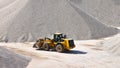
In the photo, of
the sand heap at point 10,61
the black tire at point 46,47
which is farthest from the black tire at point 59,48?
the sand heap at point 10,61

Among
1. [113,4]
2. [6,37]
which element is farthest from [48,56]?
[113,4]

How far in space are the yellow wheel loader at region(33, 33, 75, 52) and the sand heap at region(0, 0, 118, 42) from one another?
21.6ft

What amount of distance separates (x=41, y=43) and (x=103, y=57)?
6582 mm

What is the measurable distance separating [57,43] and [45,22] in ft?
34.0

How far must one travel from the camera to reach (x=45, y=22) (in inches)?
1283

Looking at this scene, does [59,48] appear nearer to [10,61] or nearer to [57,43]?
[57,43]

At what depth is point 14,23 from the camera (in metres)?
32.2

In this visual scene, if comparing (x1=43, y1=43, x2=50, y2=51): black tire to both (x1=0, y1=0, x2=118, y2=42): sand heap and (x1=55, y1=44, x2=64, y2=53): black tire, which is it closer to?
(x1=55, y1=44, x2=64, y2=53): black tire

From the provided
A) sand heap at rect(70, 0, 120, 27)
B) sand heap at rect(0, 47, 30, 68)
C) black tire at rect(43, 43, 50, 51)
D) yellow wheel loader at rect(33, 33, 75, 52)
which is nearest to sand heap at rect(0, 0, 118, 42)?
yellow wheel loader at rect(33, 33, 75, 52)

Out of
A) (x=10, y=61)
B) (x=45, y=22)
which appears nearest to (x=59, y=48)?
(x=10, y=61)

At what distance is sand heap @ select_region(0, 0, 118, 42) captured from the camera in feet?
101

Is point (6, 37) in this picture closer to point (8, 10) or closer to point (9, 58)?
point (8, 10)

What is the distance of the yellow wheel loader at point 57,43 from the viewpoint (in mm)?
22156

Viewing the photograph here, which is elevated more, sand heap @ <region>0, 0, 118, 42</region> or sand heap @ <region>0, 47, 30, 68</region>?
sand heap @ <region>0, 0, 118, 42</region>
